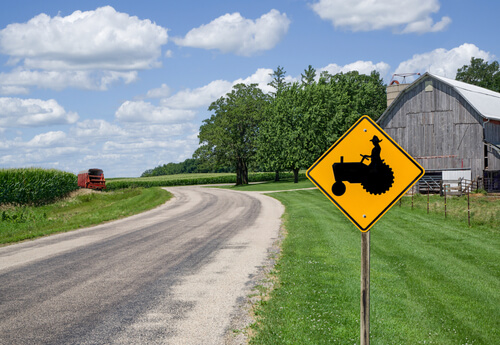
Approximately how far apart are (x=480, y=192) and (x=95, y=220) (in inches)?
1168

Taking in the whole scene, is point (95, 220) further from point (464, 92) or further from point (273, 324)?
point (464, 92)

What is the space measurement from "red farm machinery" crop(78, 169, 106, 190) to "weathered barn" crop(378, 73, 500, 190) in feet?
116

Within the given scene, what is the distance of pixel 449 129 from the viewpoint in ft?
122

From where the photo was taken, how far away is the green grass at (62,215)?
2044cm

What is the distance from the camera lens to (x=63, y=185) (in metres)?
43.8

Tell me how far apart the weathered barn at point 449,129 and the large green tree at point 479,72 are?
173 ft

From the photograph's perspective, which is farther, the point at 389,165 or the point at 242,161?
the point at 242,161

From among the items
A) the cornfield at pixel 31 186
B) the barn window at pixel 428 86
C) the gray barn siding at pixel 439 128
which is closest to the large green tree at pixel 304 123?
the gray barn siding at pixel 439 128

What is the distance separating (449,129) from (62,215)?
31851 mm

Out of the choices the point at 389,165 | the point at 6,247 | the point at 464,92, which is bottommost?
the point at 6,247

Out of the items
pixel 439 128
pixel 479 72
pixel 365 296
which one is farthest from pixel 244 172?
pixel 365 296

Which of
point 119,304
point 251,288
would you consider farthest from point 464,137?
point 119,304

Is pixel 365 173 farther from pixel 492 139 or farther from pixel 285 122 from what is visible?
pixel 285 122

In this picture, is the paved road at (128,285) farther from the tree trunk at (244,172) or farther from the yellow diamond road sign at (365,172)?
the tree trunk at (244,172)
